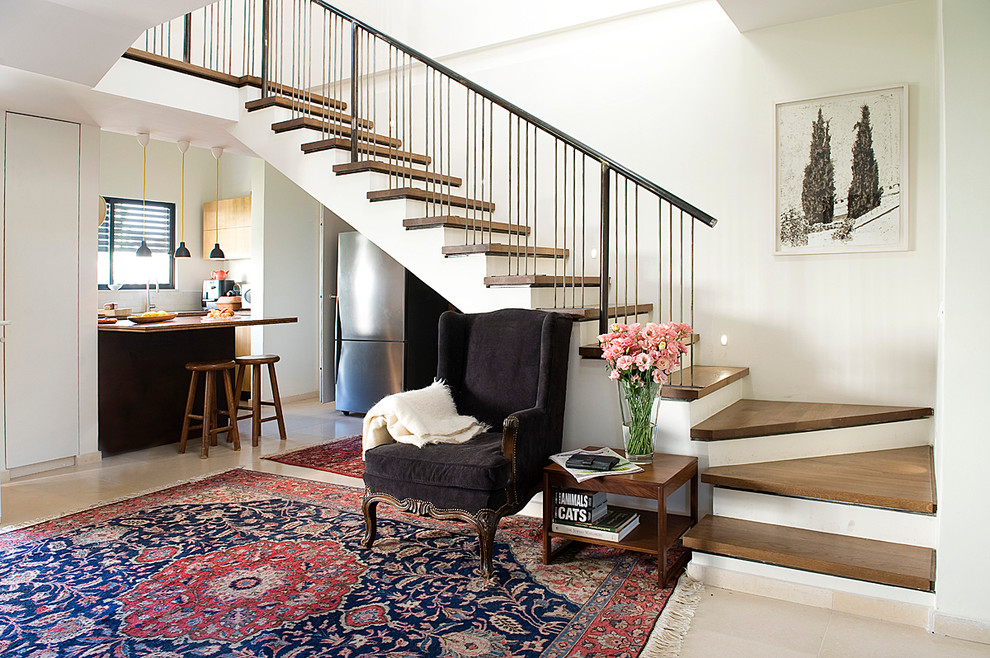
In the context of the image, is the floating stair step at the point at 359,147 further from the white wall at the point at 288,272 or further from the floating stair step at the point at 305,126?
the white wall at the point at 288,272

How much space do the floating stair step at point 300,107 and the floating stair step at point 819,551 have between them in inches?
146

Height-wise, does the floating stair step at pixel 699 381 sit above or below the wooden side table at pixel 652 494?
above

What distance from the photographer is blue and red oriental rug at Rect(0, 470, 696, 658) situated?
2.45 meters

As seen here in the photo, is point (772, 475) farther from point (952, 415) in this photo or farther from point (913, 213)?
point (913, 213)

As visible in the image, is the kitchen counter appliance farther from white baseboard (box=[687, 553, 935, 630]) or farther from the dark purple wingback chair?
white baseboard (box=[687, 553, 935, 630])

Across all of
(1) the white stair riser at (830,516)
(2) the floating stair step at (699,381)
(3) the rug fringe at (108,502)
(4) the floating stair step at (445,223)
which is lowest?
(3) the rug fringe at (108,502)

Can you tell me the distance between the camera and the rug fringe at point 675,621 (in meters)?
2.42

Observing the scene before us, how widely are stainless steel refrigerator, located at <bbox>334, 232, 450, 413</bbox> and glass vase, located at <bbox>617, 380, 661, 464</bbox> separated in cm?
349

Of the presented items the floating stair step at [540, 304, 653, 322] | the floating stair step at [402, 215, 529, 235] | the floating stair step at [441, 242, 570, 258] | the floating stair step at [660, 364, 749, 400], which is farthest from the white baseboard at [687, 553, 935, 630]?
the floating stair step at [402, 215, 529, 235]

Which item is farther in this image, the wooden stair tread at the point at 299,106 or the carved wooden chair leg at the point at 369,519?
the wooden stair tread at the point at 299,106

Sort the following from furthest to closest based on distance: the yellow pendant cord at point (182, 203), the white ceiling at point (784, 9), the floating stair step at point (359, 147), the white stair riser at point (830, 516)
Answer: the yellow pendant cord at point (182, 203) → the floating stair step at point (359, 147) → the white ceiling at point (784, 9) → the white stair riser at point (830, 516)

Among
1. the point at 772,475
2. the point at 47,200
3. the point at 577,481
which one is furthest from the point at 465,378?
the point at 47,200

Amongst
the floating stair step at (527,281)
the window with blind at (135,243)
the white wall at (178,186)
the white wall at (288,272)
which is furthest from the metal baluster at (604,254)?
the window with blind at (135,243)

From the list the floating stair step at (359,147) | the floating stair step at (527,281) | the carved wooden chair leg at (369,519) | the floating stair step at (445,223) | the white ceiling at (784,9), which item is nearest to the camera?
the carved wooden chair leg at (369,519)
